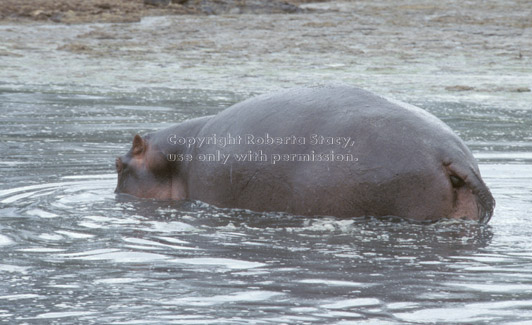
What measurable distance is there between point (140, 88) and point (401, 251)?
8486mm

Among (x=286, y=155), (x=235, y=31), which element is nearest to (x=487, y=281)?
(x=286, y=155)

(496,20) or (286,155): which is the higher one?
(496,20)

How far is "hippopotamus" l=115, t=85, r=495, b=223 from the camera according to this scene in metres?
4.86

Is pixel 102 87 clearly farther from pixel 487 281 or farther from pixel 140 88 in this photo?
pixel 487 281

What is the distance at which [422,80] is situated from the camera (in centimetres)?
1289

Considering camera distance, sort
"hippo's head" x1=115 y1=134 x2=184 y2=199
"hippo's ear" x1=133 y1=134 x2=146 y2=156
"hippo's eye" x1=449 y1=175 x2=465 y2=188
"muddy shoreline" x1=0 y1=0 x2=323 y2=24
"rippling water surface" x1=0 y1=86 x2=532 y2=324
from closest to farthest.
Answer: "rippling water surface" x1=0 y1=86 x2=532 y2=324
"hippo's eye" x1=449 y1=175 x2=465 y2=188
"hippo's head" x1=115 y1=134 x2=184 y2=199
"hippo's ear" x1=133 y1=134 x2=146 y2=156
"muddy shoreline" x1=0 y1=0 x2=323 y2=24

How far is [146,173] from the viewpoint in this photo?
634 centimetres

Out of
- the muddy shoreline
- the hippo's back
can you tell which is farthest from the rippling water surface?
the muddy shoreline
